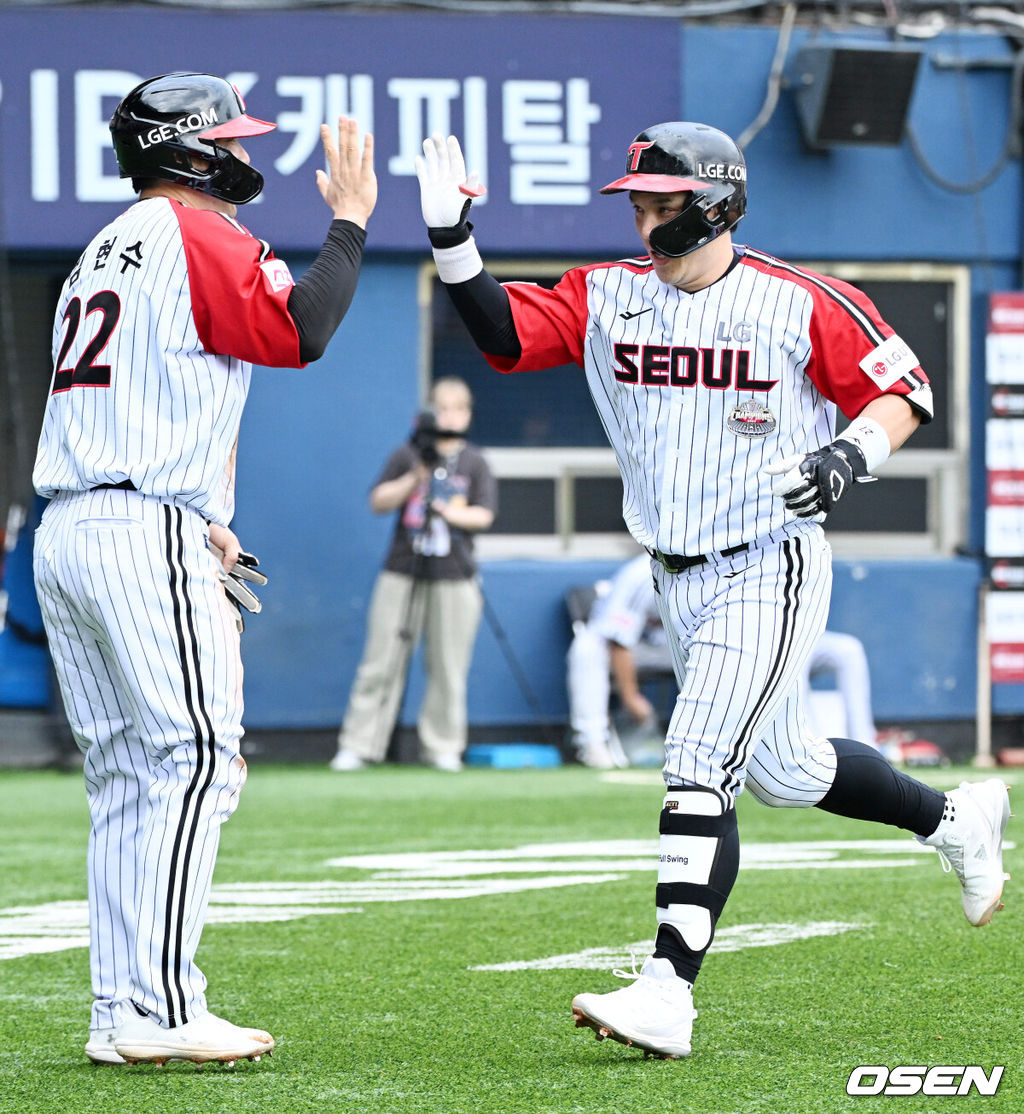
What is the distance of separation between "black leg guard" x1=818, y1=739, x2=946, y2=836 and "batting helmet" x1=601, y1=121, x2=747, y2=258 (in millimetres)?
1305

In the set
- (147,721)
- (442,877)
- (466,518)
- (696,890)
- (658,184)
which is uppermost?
(658,184)

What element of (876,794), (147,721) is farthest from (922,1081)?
(147,721)

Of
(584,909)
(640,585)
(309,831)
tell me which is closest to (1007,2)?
(640,585)

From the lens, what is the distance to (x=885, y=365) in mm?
4383

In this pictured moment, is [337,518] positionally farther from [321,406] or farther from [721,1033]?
[721,1033]

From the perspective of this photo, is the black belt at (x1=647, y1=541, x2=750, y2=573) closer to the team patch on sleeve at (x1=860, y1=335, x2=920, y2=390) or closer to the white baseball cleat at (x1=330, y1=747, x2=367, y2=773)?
the team patch on sleeve at (x1=860, y1=335, x2=920, y2=390)

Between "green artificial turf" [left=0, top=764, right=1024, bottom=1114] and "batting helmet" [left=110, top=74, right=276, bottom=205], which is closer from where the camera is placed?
"green artificial turf" [left=0, top=764, right=1024, bottom=1114]

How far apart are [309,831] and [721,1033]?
4.41 meters

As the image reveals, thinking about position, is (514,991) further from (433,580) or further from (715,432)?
(433,580)

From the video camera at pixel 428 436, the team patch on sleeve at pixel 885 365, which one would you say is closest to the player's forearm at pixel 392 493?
the video camera at pixel 428 436

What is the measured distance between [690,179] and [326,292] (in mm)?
946

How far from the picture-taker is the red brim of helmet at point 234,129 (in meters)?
4.14

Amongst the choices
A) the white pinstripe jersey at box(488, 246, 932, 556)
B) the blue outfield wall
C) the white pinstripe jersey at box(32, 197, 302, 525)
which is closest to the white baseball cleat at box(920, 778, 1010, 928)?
the white pinstripe jersey at box(488, 246, 932, 556)

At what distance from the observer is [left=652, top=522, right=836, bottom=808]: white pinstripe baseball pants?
421 cm
